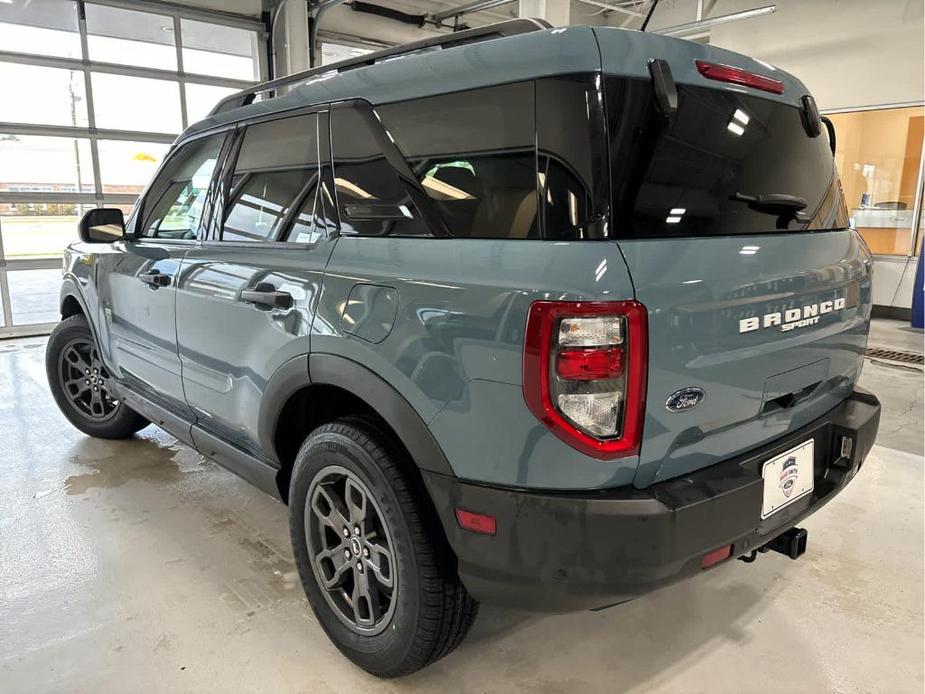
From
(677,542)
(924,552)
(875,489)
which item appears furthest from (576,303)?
(875,489)

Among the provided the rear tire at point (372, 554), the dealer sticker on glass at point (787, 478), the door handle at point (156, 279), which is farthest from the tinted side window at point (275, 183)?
the dealer sticker on glass at point (787, 478)

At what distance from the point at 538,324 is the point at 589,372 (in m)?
0.14

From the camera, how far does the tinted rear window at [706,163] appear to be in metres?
1.34

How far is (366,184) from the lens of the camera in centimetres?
174

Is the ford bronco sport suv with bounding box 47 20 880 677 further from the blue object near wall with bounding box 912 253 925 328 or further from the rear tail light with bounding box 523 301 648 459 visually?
the blue object near wall with bounding box 912 253 925 328

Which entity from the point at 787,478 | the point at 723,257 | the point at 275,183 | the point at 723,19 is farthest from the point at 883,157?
the point at 275,183

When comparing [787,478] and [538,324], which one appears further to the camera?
[787,478]

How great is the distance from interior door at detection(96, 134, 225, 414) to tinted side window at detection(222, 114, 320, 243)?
0.84ft

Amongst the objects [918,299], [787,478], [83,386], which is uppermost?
[787,478]

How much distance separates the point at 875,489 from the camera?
10.1 feet

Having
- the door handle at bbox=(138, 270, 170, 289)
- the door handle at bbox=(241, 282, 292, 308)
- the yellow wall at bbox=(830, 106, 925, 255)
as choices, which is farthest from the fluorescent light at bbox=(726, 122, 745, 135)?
the yellow wall at bbox=(830, 106, 925, 255)

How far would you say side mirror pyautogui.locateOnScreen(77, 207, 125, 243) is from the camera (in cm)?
302

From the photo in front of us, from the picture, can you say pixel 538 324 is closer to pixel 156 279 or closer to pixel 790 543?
pixel 790 543

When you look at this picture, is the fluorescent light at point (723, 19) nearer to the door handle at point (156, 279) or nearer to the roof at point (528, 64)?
the roof at point (528, 64)
